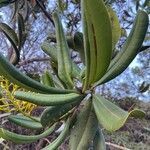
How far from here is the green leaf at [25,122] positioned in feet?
2.48

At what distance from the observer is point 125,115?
1.90ft

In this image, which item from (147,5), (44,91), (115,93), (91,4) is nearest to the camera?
(91,4)

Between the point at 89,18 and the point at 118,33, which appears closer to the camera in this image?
the point at 89,18

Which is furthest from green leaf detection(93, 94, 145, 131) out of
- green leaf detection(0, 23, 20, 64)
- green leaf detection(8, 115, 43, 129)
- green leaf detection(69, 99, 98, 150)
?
green leaf detection(0, 23, 20, 64)

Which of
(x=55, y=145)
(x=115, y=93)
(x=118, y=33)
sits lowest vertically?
(x=115, y=93)

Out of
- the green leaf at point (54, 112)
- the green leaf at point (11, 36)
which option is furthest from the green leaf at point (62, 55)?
the green leaf at point (11, 36)

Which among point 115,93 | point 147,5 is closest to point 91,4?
point 147,5

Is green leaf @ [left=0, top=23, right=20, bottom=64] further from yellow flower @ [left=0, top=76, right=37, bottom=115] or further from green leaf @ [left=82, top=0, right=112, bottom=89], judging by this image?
green leaf @ [left=82, top=0, right=112, bottom=89]

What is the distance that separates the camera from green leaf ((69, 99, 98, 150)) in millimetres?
685

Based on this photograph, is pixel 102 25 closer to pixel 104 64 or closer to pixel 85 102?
pixel 104 64

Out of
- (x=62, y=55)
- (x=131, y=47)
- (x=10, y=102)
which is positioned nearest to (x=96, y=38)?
(x=131, y=47)

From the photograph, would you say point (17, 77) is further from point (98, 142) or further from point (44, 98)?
point (98, 142)

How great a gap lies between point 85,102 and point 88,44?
0.14m

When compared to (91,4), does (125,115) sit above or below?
below
